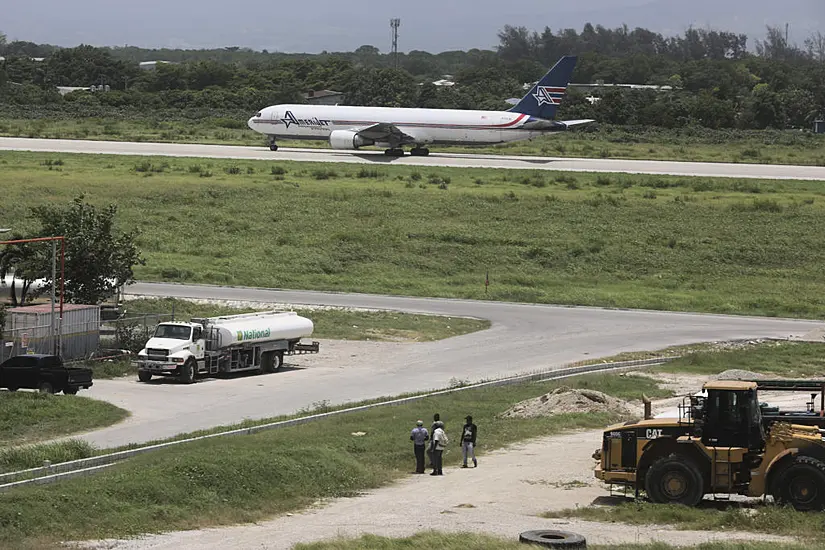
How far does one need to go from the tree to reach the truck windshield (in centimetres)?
745

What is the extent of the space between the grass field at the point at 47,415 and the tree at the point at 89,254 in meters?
12.9

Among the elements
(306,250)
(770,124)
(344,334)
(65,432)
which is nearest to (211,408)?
(65,432)

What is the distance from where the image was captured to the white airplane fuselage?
106 m

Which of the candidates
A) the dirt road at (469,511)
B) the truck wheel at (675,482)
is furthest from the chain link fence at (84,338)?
the truck wheel at (675,482)

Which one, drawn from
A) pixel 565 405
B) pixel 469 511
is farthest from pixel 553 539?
pixel 565 405

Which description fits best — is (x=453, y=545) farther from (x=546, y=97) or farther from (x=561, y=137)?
(x=561, y=137)

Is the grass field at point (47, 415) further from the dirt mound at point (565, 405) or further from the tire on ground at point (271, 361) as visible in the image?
the dirt mound at point (565, 405)

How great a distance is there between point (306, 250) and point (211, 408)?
116ft

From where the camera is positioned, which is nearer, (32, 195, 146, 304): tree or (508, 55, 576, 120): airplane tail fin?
(32, 195, 146, 304): tree

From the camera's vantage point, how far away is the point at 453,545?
877 inches

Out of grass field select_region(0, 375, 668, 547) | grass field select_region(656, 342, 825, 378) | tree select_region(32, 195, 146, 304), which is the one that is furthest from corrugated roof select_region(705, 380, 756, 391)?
tree select_region(32, 195, 146, 304)

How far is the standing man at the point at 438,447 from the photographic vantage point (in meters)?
29.7

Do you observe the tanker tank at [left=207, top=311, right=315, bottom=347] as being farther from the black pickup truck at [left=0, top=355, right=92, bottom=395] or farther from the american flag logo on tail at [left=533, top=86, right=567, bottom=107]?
the american flag logo on tail at [left=533, top=86, right=567, bottom=107]

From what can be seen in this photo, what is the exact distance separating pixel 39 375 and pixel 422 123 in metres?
70.8
